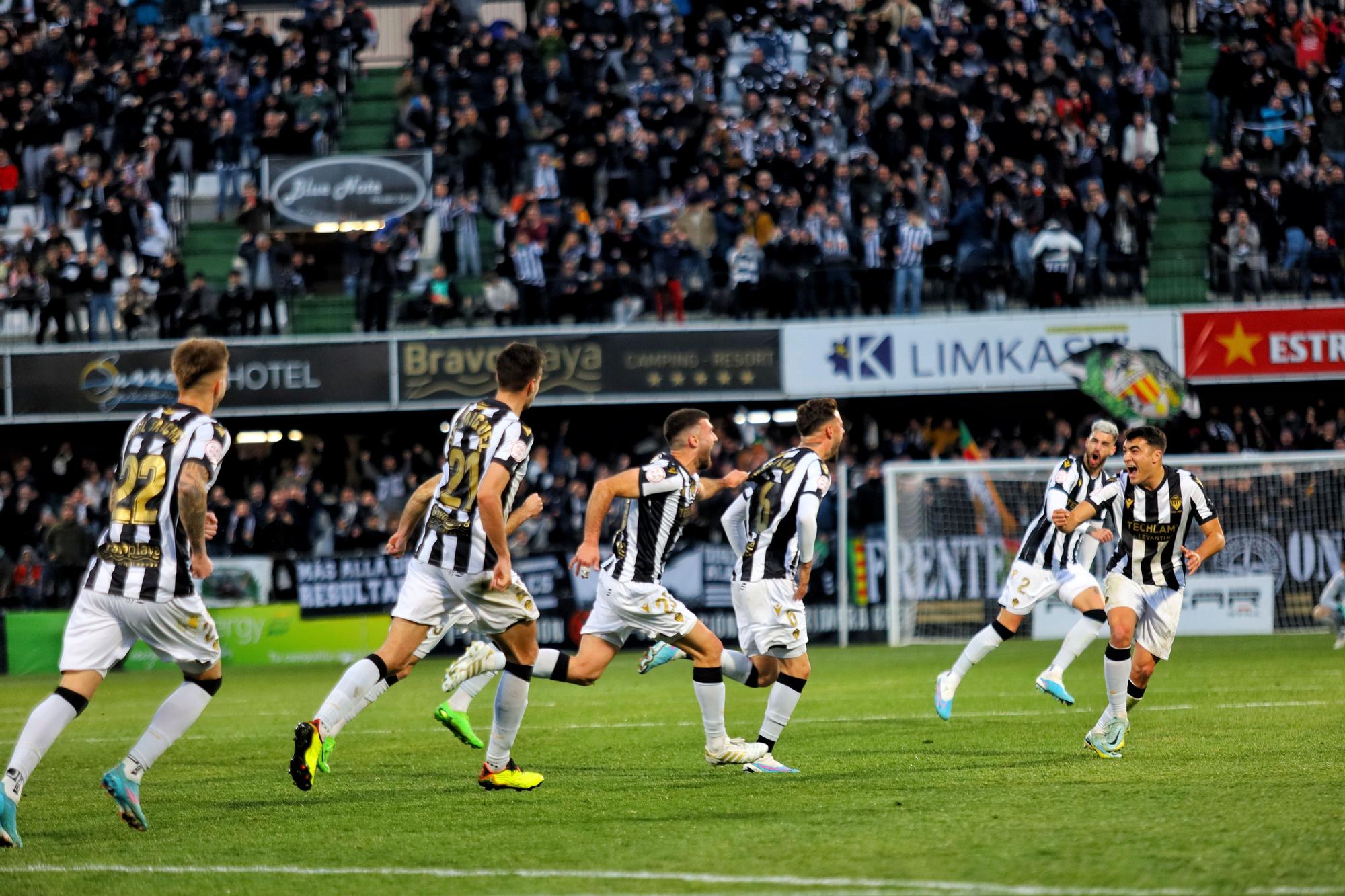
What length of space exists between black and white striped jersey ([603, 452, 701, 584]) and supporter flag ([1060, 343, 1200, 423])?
50.8 feet

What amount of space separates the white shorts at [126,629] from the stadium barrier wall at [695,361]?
55.0 ft

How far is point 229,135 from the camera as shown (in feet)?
89.6

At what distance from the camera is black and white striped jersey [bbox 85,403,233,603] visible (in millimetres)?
7195

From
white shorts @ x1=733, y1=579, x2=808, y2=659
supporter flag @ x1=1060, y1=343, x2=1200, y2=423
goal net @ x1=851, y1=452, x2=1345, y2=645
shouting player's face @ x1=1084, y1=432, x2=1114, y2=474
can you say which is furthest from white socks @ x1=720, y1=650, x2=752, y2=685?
supporter flag @ x1=1060, y1=343, x2=1200, y2=423

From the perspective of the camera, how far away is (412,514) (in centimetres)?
868

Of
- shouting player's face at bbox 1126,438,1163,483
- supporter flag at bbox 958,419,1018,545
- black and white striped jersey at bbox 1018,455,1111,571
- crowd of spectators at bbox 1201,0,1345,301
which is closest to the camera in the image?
shouting player's face at bbox 1126,438,1163,483

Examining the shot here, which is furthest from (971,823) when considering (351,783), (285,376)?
(285,376)

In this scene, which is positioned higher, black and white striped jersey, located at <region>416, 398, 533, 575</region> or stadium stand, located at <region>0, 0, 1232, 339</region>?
stadium stand, located at <region>0, 0, 1232, 339</region>

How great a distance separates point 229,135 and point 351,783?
2025cm

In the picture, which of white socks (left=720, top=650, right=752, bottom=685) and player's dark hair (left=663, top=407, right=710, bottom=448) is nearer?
player's dark hair (left=663, top=407, right=710, bottom=448)

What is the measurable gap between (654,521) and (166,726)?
2.88 metres

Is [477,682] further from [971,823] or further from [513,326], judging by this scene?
[513,326]

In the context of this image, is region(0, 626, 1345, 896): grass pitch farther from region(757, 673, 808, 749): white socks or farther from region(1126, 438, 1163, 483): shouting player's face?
region(1126, 438, 1163, 483): shouting player's face

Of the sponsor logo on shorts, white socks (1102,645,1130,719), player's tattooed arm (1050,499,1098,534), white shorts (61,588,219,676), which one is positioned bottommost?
white socks (1102,645,1130,719)
